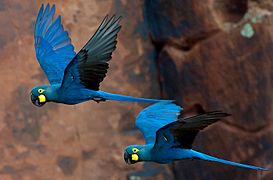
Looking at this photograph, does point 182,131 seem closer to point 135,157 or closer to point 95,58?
point 135,157

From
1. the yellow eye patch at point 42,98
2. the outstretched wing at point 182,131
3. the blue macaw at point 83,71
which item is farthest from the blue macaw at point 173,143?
the yellow eye patch at point 42,98

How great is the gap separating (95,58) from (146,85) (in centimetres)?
139

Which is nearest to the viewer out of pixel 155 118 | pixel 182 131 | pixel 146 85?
pixel 182 131

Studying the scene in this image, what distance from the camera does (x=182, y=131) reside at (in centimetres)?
160

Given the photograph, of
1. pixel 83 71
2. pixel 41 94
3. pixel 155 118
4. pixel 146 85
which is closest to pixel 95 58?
pixel 83 71

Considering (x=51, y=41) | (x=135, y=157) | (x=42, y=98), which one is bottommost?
(x=135, y=157)

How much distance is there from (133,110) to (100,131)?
16cm

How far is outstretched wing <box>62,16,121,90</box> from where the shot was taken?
160cm

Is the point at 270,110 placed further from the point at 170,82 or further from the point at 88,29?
the point at 88,29

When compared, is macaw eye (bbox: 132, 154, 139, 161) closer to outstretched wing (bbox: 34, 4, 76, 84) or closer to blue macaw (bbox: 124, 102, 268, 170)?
blue macaw (bbox: 124, 102, 268, 170)

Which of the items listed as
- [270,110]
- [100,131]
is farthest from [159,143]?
[100,131]

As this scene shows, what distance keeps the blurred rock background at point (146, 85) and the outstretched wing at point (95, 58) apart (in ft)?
3.74

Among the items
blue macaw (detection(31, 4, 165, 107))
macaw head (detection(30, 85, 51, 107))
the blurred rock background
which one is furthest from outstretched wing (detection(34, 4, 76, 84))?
the blurred rock background

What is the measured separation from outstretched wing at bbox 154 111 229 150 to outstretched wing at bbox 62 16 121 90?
0.20 m
